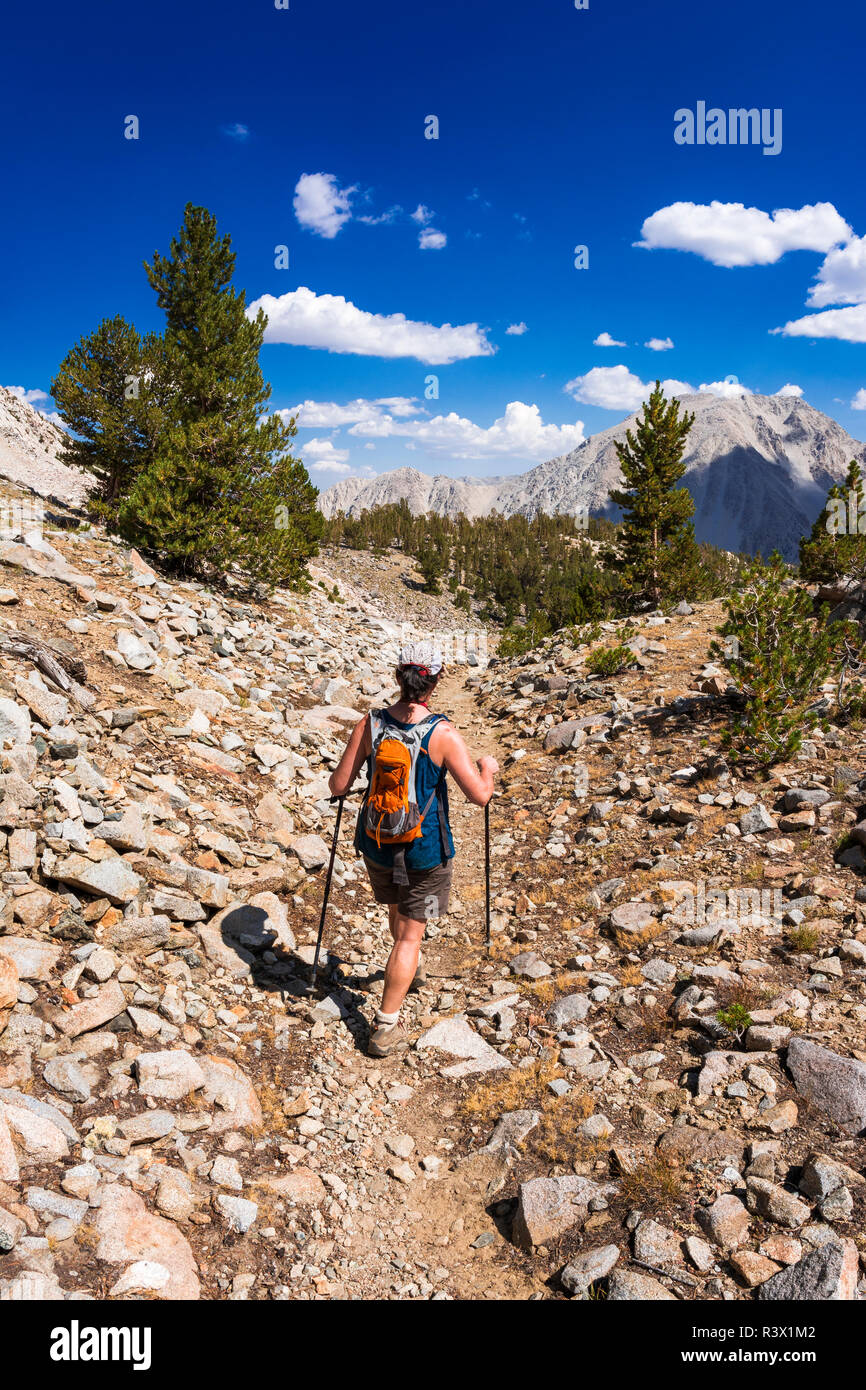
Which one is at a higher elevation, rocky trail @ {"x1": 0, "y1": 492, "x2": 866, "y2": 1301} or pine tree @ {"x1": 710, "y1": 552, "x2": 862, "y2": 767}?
pine tree @ {"x1": 710, "y1": 552, "x2": 862, "y2": 767}

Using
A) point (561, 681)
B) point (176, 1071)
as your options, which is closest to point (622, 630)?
point (561, 681)

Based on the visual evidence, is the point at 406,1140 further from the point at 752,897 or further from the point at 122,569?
the point at 122,569

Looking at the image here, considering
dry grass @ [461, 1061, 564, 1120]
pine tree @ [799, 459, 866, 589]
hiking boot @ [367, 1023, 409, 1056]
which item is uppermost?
pine tree @ [799, 459, 866, 589]

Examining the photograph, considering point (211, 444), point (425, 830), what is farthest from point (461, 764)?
point (211, 444)

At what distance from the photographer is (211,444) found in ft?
51.8

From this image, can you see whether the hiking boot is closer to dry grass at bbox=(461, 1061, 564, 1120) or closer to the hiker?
the hiker

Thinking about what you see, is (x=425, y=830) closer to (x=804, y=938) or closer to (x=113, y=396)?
(x=804, y=938)

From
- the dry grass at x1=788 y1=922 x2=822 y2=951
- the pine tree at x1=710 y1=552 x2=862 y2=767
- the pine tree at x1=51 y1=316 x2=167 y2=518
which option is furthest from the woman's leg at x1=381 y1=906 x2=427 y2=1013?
the pine tree at x1=51 y1=316 x2=167 y2=518

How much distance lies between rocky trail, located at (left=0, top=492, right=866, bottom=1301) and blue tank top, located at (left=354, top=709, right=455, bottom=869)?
5.23ft

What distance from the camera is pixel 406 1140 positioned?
14.8 ft

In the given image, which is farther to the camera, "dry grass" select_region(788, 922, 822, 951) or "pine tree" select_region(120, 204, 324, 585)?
"pine tree" select_region(120, 204, 324, 585)

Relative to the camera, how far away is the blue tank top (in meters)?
4.79

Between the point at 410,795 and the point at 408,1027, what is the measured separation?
222 centimetres

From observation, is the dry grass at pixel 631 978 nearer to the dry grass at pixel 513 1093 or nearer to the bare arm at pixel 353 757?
the dry grass at pixel 513 1093
